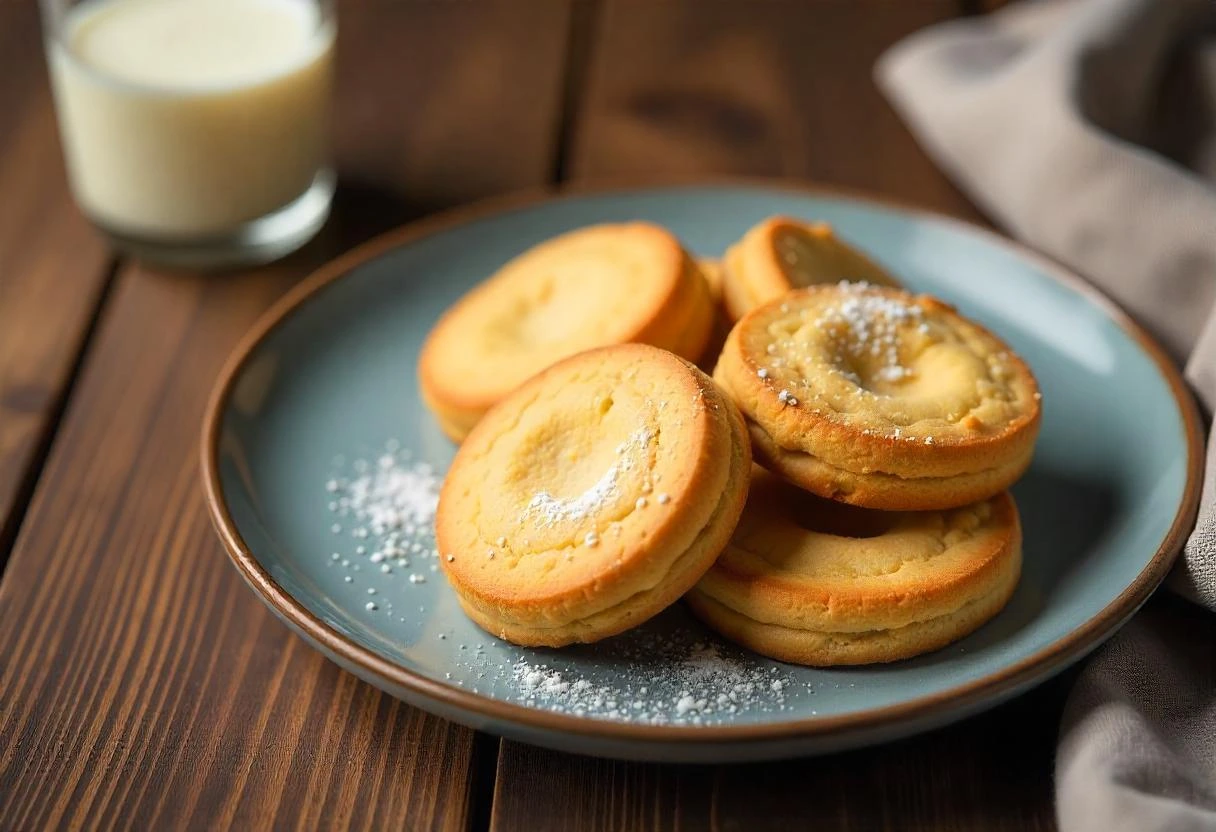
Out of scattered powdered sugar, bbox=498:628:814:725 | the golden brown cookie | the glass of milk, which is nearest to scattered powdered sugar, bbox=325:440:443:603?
scattered powdered sugar, bbox=498:628:814:725

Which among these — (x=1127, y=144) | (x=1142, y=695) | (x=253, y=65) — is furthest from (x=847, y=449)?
(x=253, y=65)

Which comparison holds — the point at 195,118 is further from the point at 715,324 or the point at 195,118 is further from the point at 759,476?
the point at 759,476

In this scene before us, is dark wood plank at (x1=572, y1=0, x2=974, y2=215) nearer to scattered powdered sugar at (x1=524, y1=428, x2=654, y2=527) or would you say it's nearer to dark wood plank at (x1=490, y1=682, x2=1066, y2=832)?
scattered powdered sugar at (x1=524, y1=428, x2=654, y2=527)

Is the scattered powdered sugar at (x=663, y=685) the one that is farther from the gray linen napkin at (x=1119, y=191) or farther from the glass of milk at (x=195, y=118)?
the glass of milk at (x=195, y=118)

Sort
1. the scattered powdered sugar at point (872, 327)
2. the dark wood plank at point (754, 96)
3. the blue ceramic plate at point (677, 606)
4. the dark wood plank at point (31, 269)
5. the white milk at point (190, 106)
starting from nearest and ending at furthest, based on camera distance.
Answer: the blue ceramic plate at point (677, 606), the scattered powdered sugar at point (872, 327), the dark wood plank at point (31, 269), the white milk at point (190, 106), the dark wood plank at point (754, 96)

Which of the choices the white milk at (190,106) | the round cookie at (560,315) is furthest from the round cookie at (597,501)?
the white milk at (190,106)
